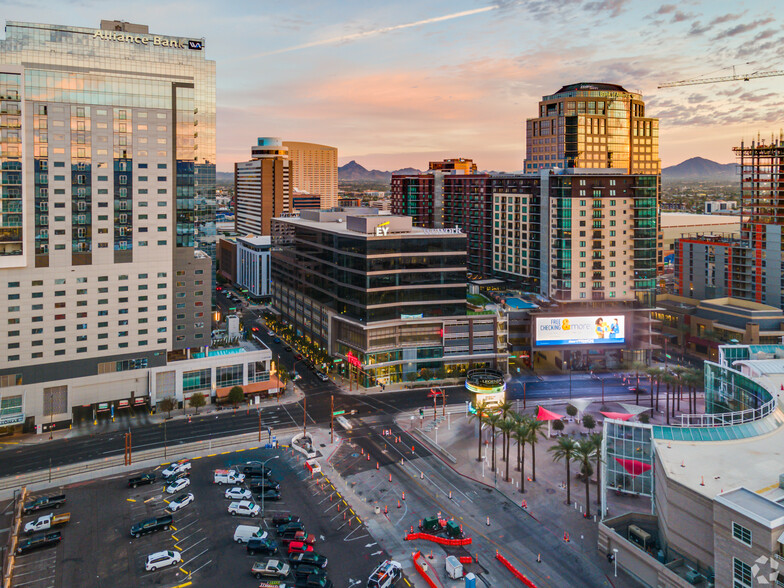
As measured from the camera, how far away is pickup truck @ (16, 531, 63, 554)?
68312 millimetres

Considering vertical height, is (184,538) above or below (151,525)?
below

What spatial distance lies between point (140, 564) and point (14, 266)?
64722 millimetres

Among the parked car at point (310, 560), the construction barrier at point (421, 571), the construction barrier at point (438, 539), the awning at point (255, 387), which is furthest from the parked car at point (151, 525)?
the awning at point (255, 387)

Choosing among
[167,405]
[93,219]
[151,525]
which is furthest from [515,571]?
[93,219]

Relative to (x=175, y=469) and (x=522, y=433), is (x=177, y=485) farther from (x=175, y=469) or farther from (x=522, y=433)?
(x=522, y=433)

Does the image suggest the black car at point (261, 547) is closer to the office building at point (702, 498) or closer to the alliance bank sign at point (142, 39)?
the office building at point (702, 498)

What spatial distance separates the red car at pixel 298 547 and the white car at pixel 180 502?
19067 millimetres

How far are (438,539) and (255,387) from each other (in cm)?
6321

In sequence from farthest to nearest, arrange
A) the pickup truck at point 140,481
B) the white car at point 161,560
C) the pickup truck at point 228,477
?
the pickup truck at point 228,477, the pickup truck at point 140,481, the white car at point 161,560

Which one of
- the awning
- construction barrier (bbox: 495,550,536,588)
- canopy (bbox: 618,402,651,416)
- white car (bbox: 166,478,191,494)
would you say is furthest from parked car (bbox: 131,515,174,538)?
canopy (bbox: 618,402,651,416)

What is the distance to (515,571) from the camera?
63.6m

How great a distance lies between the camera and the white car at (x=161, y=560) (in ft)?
212

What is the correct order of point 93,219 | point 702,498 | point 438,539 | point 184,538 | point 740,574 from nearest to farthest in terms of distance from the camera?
point 740,574
point 702,498
point 438,539
point 184,538
point 93,219

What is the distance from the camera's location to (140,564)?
6581cm
